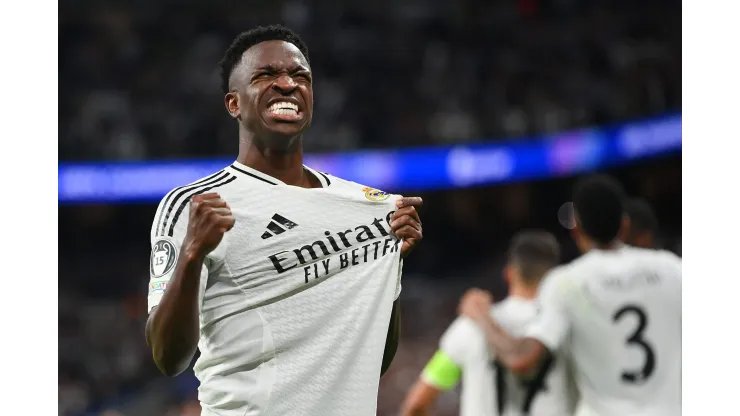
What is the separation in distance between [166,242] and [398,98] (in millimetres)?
11732

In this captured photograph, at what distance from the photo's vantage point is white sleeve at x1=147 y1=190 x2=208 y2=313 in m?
2.09

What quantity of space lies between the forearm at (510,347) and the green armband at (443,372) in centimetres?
37

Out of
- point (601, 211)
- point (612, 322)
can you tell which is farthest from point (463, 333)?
point (601, 211)

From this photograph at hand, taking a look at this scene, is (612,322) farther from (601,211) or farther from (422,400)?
(422,400)

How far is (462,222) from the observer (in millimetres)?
14555

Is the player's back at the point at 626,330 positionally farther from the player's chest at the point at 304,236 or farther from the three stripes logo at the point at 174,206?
the three stripes logo at the point at 174,206

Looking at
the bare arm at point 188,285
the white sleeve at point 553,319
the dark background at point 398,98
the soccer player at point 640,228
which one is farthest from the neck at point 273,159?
the dark background at point 398,98

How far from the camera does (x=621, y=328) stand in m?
3.87

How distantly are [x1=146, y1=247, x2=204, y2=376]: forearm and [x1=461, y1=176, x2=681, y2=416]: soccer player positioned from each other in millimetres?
2154

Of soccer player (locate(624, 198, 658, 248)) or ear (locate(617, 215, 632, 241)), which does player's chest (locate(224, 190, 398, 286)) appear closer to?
ear (locate(617, 215, 632, 241))

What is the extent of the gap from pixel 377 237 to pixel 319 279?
0.70 ft

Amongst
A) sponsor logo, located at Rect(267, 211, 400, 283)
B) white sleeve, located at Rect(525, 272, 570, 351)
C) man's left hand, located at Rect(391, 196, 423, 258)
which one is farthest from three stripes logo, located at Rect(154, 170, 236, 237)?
white sleeve, located at Rect(525, 272, 570, 351)
